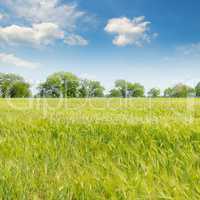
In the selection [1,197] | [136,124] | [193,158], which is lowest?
[1,197]

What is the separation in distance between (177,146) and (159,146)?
0.26m

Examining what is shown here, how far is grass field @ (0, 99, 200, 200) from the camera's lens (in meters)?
1.84

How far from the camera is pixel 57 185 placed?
6.47 feet

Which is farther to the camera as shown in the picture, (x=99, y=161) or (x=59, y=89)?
(x=59, y=89)

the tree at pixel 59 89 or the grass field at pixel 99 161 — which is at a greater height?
the tree at pixel 59 89

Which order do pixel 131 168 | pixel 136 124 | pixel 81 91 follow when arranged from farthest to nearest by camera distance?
pixel 81 91 → pixel 136 124 → pixel 131 168

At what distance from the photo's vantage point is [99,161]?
2504 millimetres

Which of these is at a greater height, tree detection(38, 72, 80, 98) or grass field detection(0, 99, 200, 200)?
tree detection(38, 72, 80, 98)

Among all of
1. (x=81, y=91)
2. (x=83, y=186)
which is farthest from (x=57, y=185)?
(x=81, y=91)

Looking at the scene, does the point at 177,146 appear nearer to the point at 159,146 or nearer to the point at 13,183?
the point at 159,146

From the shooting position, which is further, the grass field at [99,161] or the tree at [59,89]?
the tree at [59,89]

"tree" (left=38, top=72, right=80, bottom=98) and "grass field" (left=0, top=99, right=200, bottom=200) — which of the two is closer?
"grass field" (left=0, top=99, right=200, bottom=200)

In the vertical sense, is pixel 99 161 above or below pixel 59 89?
below

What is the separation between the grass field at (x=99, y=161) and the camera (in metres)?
1.84
